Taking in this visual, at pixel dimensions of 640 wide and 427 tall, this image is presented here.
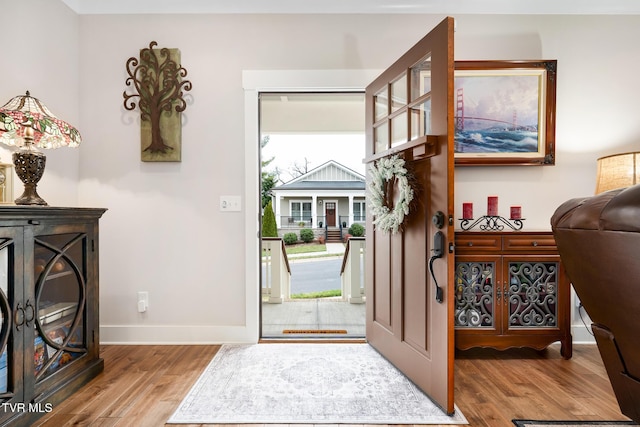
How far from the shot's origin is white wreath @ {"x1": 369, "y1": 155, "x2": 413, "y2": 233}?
1999mm

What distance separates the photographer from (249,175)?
272 cm

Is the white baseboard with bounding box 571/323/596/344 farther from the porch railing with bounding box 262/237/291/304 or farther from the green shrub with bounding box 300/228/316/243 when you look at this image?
Result: the green shrub with bounding box 300/228/316/243

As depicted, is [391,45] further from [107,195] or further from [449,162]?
[107,195]

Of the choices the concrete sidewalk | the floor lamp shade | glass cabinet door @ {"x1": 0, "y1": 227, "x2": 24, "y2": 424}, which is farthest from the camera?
the concrete sidewalk

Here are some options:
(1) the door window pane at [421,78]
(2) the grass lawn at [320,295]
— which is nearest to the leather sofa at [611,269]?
(1) the door window pane at [421,78]

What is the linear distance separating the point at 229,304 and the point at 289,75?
188 centimetres

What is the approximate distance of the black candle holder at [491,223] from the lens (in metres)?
2.56

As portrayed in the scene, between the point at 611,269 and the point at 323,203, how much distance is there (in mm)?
4978

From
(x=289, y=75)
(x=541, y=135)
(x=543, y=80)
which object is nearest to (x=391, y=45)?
(x=289, y=75)

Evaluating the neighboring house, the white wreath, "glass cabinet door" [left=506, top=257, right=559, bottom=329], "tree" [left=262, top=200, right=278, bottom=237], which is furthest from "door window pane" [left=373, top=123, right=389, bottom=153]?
the neighboring house

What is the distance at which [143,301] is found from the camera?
8.91ft

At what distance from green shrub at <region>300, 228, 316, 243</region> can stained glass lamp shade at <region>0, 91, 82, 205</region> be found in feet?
12.9

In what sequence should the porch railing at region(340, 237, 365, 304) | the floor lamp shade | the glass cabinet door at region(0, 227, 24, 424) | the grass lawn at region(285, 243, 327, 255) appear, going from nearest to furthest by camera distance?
the glass cabinet door at region(0, 227, 24, 424)
the floor lamp shade
the porch railing at region(340, 237, 365, 304)
the grass lawn at region(285, 243, 327, 255)

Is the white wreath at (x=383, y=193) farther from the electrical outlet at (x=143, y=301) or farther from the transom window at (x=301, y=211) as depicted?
the transom window at (x=301, y=211)
